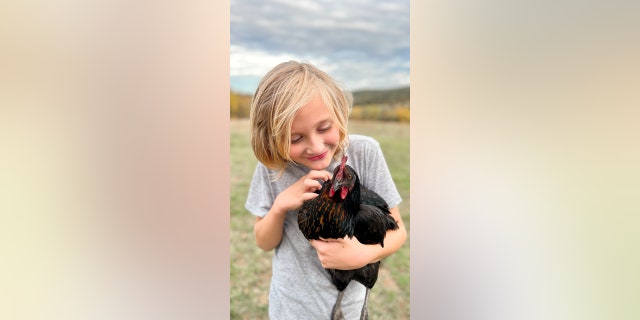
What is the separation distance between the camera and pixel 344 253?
1.21 meters

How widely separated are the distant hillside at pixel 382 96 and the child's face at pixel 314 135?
0.16 m

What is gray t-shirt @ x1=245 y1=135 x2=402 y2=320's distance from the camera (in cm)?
127

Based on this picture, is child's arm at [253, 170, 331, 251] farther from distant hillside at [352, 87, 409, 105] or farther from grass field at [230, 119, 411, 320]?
distant hillside at [352, 87, 409, 105]

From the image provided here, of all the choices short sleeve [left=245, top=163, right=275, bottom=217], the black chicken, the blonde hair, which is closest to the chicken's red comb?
the black chicken

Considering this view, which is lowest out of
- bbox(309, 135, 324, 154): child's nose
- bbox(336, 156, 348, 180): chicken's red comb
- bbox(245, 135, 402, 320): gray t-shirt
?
bbox(245, 135, 402, 320): gray t-shirt

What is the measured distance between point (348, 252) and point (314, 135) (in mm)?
268

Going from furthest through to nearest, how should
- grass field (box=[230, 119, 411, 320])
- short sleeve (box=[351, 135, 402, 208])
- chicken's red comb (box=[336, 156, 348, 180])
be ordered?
1. grass field (box=[230, 119, 411, 320])
2. short sleeve (box=[351, 135, 402, 208])
3. chicken's red comb (box=[336, 156, 348, 180])

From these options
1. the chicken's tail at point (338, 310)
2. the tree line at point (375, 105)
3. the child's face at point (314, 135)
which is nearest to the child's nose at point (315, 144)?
the child's face at point (314, 135)

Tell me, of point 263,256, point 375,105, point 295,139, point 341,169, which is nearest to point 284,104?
point 295,139

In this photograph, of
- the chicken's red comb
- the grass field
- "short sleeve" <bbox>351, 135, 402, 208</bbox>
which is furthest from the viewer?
the grass field

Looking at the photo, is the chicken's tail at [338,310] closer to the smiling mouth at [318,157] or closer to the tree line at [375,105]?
the smiling mouth at [318,157]

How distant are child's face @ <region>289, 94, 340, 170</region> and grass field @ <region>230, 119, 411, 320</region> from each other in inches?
5.8
